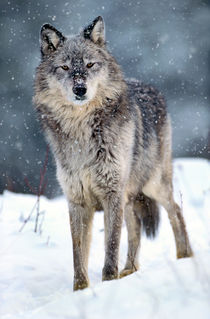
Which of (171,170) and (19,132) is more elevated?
(19,132)

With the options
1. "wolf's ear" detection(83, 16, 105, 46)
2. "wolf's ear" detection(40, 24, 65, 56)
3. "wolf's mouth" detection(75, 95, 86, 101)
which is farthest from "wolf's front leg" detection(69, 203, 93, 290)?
"wolf's ear" detection(83, 16, 105, 46)

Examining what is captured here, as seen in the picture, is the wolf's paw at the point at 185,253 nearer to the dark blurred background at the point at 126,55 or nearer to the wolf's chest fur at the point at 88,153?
the wolf's chest fur at the point at 88,153

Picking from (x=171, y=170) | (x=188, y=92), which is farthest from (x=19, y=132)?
(x=171, y=170)

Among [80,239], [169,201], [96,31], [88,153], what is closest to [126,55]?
[169,201]

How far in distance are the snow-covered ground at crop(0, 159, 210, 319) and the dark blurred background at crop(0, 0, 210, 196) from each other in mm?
6338

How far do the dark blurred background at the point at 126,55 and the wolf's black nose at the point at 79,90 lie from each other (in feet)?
30.3

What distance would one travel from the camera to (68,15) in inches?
494

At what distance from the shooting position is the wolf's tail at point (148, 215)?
4.90m

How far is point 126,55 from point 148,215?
9.51 meters

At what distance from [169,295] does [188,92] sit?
13.8m

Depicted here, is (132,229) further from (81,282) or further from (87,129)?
(87,129)

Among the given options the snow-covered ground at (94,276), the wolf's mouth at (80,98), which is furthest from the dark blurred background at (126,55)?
the wolf's mouth at (80,98)

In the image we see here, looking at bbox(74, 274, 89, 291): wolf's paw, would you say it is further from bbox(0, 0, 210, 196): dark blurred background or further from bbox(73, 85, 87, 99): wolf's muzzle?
bbox(0, 0, 210, 196): dark blurred background

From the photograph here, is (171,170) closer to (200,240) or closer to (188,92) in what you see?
(200,240)
